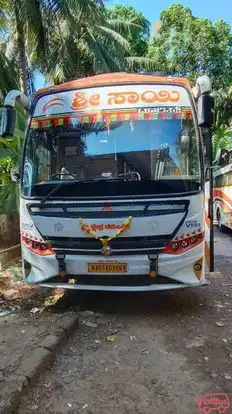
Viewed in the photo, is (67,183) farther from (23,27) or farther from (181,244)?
(23,27)

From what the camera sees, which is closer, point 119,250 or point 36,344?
point 36,344

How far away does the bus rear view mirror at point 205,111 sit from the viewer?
496 cm

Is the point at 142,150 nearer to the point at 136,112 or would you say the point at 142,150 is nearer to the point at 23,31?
the point at 136,112

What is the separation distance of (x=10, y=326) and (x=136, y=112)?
9.16 feet

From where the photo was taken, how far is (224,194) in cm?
1363

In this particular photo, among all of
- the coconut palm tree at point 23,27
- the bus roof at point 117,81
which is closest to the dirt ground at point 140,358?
the bus roof at point 117,81

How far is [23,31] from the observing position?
1669cm

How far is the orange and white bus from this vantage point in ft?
42.0

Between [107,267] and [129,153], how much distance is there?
134 cm

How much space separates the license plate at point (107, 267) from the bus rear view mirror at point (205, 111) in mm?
1842

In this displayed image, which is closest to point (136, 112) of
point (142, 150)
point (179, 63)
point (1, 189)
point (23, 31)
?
point (142, 150)

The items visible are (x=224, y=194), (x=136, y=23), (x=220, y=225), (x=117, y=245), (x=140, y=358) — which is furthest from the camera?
(x=136, y=23)

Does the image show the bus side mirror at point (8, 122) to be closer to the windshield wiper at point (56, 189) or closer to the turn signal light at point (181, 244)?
the windshield wiper at point (56, 189)

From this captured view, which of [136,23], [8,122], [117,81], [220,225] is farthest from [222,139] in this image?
[8,122]
